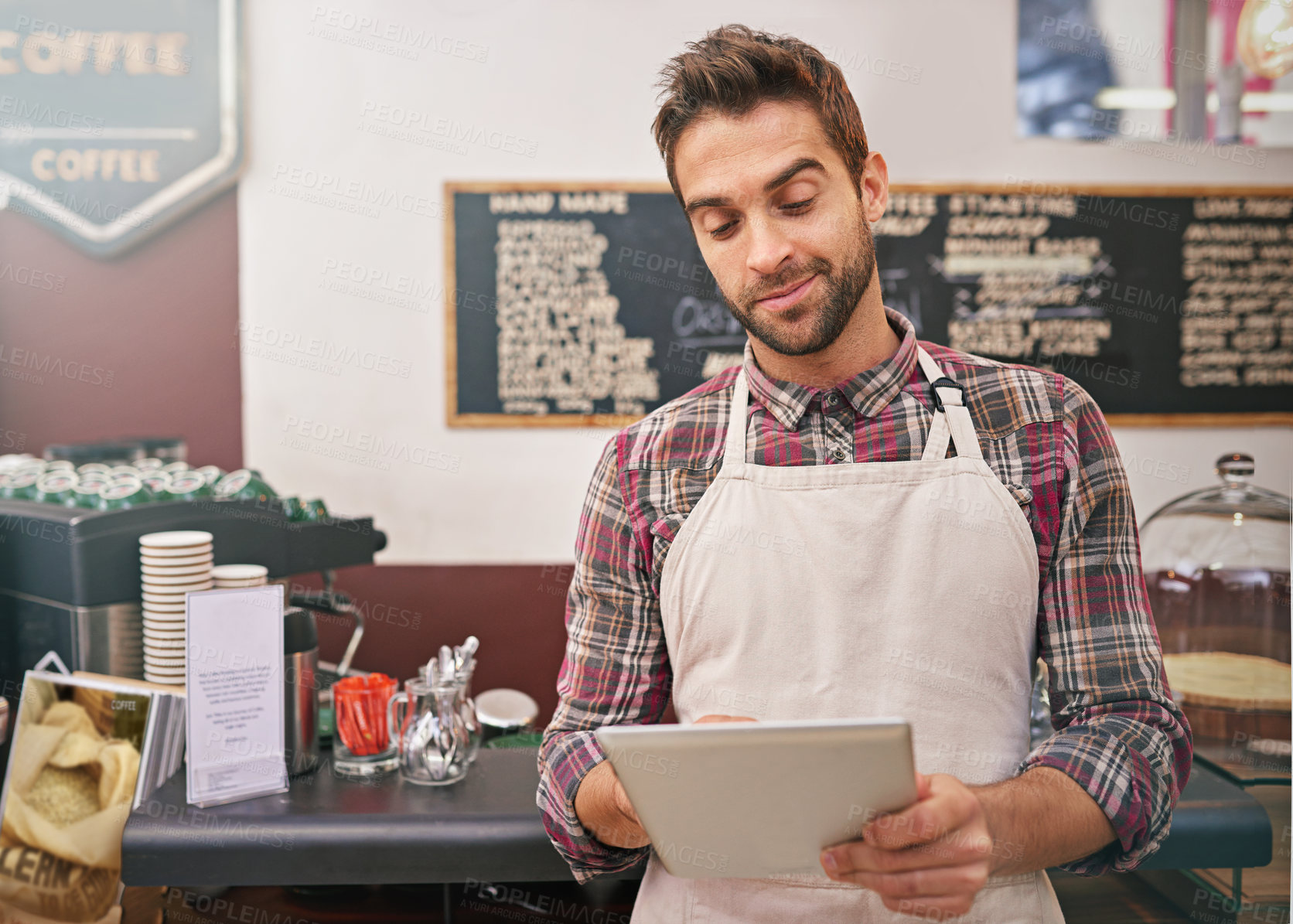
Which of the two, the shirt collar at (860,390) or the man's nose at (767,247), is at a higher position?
the man's nose at (767,247)

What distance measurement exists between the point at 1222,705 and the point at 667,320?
1827 millimetres

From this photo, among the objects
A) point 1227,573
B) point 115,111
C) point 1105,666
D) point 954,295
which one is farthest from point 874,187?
point 115,111

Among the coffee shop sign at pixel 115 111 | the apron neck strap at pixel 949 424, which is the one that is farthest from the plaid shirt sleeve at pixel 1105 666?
the coffee shop sign at pixel 115 111

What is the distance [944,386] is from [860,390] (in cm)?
10

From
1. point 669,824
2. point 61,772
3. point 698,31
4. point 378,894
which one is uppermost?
point 698,31

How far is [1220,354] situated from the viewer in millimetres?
3080

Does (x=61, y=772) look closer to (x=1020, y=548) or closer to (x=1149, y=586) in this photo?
(x=1020, y=548)

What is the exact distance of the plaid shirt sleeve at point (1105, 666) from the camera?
103cm

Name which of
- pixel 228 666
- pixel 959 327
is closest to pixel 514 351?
pixel 959 327

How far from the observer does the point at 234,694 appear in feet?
4.66

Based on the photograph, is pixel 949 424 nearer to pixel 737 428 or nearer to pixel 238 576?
pixel 737 428

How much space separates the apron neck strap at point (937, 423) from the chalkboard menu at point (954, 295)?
5.75ft

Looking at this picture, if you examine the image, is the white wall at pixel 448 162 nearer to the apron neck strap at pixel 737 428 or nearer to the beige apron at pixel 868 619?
the apron neck strap at pixel 737 428

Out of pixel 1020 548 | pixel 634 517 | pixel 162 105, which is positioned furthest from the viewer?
pixel 162 105
